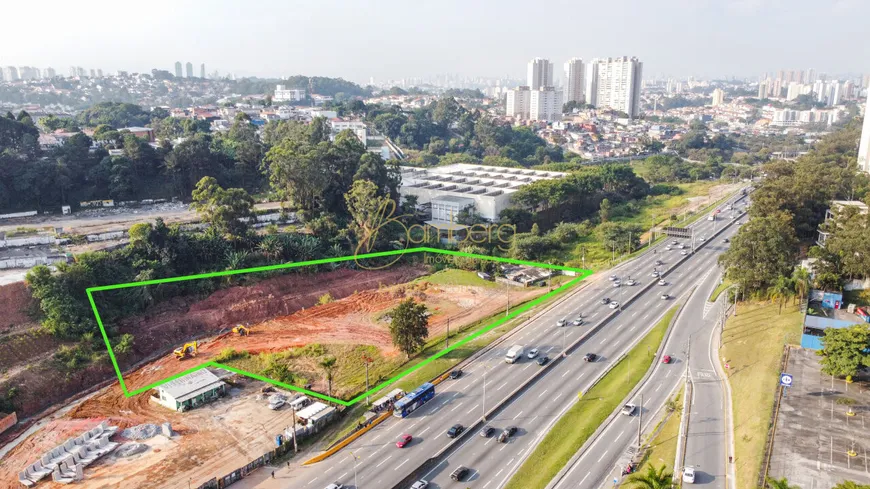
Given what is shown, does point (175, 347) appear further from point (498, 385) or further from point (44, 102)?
point (44, 102)

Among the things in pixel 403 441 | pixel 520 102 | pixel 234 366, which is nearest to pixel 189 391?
pixel 234 366

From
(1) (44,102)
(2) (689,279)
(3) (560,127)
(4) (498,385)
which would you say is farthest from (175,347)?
(1) (44,102)

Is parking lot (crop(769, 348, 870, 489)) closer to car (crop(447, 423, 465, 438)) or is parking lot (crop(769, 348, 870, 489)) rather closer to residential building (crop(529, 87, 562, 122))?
car (crop(447, 423, 465, 438))

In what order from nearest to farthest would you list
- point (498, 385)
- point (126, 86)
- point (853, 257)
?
point (498, 385)
point (853, 257)
point (126, 86)

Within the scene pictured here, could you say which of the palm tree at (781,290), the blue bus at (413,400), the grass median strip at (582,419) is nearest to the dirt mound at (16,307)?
the blue bus at (413,400)

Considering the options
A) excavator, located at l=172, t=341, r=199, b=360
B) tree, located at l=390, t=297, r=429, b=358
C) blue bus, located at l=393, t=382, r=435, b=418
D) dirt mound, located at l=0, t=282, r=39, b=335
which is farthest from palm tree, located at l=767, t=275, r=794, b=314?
dirt mound, located at l=0, t=282, r=39, b=335
